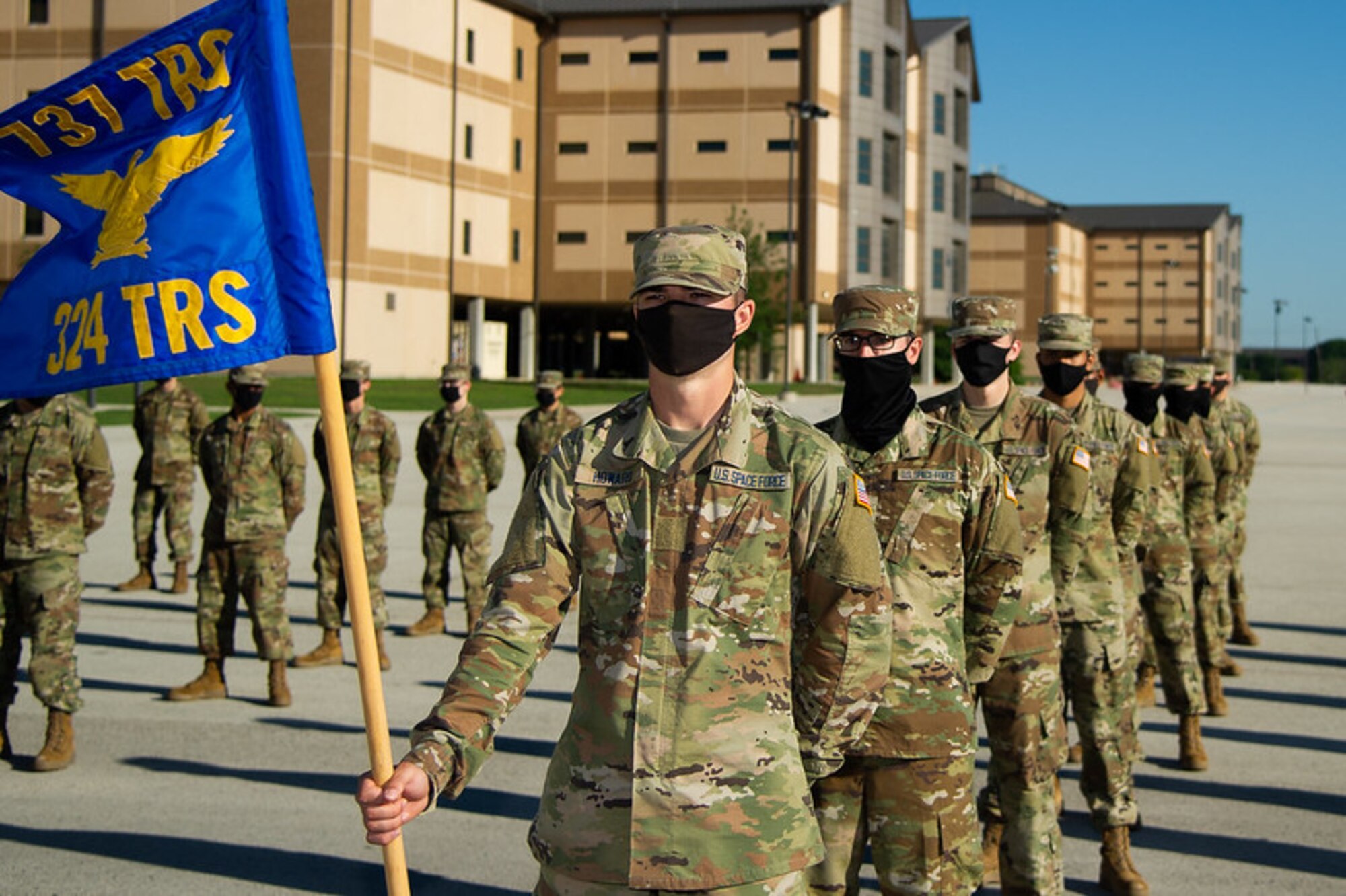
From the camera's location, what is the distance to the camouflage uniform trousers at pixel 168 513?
592 inches

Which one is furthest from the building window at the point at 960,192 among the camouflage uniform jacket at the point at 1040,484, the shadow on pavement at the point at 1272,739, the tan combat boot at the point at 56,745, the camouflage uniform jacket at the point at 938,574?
the camouflage uniform jacket at the point at 938,574

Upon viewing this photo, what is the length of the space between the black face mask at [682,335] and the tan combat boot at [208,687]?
7463 mm

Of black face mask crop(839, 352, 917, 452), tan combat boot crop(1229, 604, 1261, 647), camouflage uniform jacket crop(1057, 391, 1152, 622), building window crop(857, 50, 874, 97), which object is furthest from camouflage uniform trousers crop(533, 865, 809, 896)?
building window crop(857, 50, 874, 97)

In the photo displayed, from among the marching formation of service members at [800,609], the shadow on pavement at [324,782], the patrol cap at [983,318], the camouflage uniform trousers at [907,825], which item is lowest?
the shadow on pavement at [324,782]

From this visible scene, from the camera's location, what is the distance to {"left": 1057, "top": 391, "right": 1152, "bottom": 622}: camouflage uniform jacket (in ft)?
22.6

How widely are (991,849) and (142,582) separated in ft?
34.8

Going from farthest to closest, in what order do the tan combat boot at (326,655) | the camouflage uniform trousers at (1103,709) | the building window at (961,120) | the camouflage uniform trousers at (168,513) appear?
the building window at (961,120), the camouflage uniform trousers at (168,513), the tan combat boot at (326,655), the camouflage uniform trousers at (1103,709)

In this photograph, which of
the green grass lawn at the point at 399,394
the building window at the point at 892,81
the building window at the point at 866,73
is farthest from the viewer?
the building window at the point at 892,81

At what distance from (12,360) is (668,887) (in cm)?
214

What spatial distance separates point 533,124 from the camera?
65.1m

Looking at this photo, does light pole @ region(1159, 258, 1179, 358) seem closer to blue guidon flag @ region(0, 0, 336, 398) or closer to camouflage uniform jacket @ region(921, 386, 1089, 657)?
camouflage uniform jacket @ region(921, 386, 1089, 657)

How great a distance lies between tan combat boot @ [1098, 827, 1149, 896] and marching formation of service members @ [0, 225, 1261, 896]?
0.05 feet

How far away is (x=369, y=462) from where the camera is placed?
470 inches

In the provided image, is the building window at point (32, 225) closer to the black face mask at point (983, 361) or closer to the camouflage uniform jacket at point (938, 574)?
the black face mask at point (983, 361)
